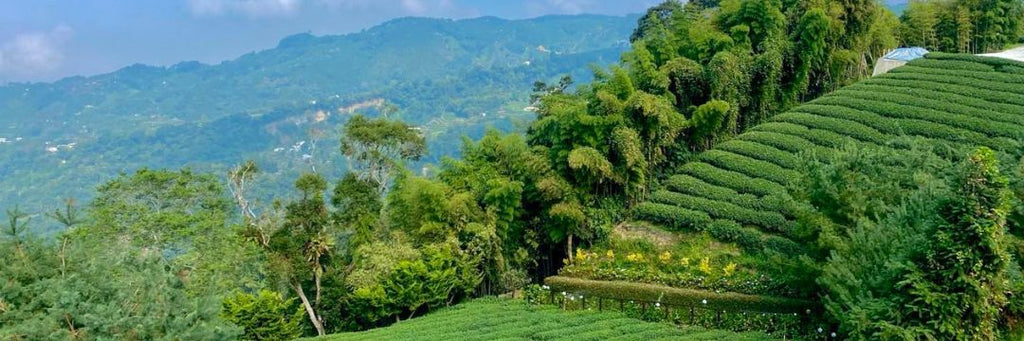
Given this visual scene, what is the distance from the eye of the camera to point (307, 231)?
2434 cm

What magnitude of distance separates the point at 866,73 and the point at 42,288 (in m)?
36.8

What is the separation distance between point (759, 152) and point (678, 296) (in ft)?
31.9

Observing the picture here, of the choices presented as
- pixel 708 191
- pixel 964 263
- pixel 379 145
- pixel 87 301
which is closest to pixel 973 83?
pixel 708 191

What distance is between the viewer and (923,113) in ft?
91.7

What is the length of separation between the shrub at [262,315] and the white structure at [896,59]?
96.7 ft

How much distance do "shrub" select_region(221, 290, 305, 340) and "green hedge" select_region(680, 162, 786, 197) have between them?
14.6 meters

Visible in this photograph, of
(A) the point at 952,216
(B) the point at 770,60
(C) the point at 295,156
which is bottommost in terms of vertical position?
(C) the point at 295,156

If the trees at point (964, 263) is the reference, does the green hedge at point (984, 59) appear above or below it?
above

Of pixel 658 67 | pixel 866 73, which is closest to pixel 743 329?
pixel 658 67

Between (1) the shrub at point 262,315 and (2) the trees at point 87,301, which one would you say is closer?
(2) the trees at point 87,301

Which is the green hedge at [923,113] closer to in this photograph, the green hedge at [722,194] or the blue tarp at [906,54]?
the blue tarp at [906,54]

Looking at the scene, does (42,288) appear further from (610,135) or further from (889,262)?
(610,135)

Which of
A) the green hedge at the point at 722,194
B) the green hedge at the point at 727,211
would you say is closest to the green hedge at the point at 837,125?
the green hedge at the point at 722,194

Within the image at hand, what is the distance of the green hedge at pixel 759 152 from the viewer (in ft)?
85.4
